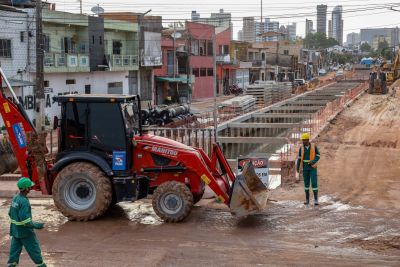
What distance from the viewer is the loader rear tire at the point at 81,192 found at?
456 inches

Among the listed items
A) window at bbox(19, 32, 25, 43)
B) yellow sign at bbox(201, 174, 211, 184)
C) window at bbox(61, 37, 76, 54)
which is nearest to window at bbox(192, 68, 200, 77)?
window at bbox(61, 37, 76, 54)

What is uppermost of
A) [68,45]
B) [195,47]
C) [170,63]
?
[195,47]

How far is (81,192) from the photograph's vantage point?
11766 millimetres

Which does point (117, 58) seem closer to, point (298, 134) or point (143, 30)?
point (143, 30)

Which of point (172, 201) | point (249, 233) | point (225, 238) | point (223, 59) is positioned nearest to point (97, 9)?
point (223, 59)

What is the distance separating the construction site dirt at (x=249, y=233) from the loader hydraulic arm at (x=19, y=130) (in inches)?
43.1

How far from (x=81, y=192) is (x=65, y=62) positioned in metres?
24.1

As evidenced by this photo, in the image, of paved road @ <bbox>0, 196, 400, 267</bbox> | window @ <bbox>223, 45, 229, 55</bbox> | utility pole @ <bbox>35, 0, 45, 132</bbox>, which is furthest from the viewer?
window @ <bbox>223, 45, 229, 55</bbox>

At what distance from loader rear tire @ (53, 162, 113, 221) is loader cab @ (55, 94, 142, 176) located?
32cm

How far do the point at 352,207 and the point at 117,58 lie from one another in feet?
103

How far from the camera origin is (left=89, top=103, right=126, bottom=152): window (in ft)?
38.0

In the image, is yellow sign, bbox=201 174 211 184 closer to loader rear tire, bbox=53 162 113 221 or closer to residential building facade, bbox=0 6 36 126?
loader rear tire, bbox=53 162 113 221

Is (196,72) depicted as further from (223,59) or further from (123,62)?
(123,62)

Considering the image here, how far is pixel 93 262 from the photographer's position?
30.5 ft
